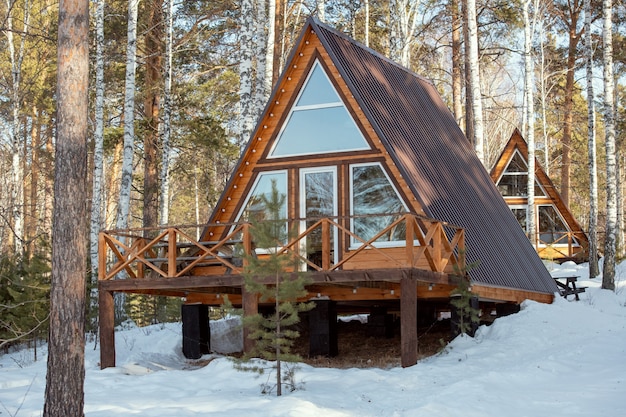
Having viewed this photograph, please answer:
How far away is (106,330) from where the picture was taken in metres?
13.0

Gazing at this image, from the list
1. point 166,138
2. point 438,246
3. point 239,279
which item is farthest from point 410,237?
point 166,138

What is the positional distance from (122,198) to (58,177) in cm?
1029

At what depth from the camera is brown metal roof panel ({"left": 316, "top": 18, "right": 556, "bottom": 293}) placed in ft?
44.9

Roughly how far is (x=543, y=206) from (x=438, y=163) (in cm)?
1389

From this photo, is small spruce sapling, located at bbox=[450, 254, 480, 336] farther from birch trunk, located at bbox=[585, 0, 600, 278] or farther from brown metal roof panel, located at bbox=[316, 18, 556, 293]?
birch trunk, located at bbox=[585, 0, 600, 278]

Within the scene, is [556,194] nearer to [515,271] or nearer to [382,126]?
[515,271]

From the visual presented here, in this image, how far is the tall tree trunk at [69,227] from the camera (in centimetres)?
829

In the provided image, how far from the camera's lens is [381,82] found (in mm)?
15180

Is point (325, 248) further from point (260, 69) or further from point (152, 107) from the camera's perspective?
point (152, 107)

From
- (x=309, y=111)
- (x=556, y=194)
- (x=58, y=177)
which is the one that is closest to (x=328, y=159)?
(x=309, y=111)

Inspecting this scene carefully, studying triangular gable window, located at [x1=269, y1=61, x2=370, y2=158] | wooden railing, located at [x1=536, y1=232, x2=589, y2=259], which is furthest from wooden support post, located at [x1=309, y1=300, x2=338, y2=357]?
wooden railing, located at [x1=536, y1=232, x2=589, y2=259]

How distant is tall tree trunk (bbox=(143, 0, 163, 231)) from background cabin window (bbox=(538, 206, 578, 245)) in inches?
498

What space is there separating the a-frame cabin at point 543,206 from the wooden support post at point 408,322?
1593cm

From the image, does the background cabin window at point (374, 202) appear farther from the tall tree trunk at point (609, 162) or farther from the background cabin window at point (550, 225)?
the background cabin window at point (550, 225)
